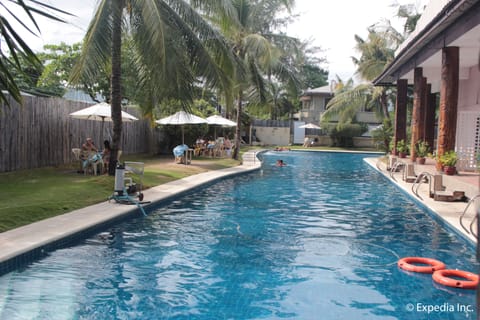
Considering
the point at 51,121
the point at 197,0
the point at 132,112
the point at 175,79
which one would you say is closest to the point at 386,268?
the point at 175,79

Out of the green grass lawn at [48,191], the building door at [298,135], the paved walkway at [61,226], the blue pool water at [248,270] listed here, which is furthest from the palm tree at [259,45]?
the building door at [298,135]

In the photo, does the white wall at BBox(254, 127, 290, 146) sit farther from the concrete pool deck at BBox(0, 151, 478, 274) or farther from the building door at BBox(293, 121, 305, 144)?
the concrete pool deck at BBox(0, 151, 478, 274)

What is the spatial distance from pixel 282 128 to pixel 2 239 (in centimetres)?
3871

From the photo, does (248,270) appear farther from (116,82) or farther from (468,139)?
(468,139)

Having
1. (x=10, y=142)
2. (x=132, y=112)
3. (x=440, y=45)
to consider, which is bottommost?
(x=10, y=142)

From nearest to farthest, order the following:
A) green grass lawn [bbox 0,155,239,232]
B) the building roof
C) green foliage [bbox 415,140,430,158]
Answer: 1. green grass lawn [bbox 0,155,239,232]
2. the building roof
3. green foliage [bbox 415,140,430,158]

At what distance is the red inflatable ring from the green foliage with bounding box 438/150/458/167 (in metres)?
6.17

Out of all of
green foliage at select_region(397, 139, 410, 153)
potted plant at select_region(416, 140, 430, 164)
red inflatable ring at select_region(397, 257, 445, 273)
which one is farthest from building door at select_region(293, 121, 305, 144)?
red inflatable ring at select_region(397, 257, 445, 273)

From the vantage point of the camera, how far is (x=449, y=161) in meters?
12.0

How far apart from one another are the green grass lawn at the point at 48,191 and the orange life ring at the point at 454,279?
6125 mm

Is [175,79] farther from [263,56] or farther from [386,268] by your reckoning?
[263,56]

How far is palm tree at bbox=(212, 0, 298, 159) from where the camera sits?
20.3 metres

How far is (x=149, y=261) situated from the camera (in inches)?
256

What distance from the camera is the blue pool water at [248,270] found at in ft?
16.2
